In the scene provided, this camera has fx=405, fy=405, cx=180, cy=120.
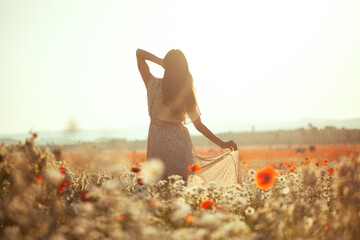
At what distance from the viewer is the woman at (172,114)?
495 centimetres

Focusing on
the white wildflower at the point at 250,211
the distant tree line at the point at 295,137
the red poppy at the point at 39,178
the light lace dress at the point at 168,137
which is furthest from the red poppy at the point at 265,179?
the distant tree line at the point at 295,137

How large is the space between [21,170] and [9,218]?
676 mm

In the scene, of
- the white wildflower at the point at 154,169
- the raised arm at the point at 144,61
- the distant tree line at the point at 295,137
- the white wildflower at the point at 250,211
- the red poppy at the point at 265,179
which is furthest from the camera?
the distant tree line at the point at 295,137

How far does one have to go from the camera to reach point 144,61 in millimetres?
5457

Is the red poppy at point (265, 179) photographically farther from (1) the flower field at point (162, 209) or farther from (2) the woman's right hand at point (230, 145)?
(2) the woman's right hand at point (230, 145)

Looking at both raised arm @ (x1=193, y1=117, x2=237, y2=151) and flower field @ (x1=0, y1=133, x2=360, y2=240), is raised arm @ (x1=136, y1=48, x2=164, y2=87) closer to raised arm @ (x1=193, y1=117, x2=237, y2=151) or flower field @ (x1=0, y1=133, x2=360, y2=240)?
raised arm @ (x1=193, y1=117, x2=237, y2=151)

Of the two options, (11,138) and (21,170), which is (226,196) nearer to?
(21,170)

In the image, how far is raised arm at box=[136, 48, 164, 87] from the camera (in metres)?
5.35

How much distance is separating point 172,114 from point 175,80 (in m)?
0.45

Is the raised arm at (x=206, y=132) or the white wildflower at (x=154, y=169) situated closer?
the white wildflower at (x=154, y=169)

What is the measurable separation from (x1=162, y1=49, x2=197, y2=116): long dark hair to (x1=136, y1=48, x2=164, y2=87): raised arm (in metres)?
0.39

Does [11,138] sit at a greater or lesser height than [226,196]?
greater

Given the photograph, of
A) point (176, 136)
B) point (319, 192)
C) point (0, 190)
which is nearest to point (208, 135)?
point (176, 136)

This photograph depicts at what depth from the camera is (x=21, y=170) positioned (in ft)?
13.6
